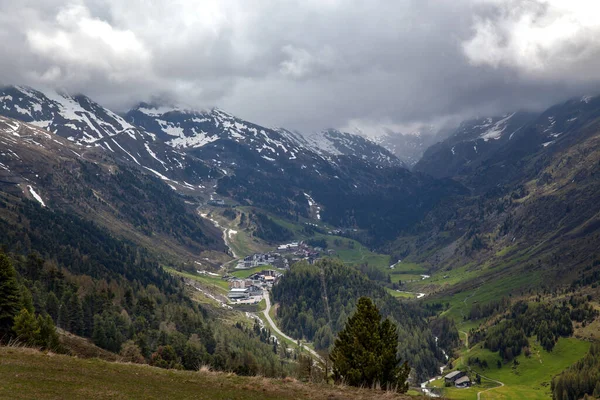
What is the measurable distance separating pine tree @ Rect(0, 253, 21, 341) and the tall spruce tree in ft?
167

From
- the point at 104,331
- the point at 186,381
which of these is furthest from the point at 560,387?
the point at 186,381

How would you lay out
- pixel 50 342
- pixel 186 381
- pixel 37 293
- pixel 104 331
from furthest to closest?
pixel 37 293 → pixel 104 331 → pixel 50 342 → pixel 186 381

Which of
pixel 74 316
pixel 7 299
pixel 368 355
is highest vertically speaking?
pixel 368 355

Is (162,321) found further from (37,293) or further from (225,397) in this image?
(225,397)

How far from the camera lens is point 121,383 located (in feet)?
136

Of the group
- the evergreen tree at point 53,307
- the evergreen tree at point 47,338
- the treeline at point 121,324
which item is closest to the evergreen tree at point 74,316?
the treeline at point 121,324

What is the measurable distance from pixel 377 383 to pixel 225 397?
19691 mm

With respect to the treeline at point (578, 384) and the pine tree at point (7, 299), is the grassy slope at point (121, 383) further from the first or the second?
the treeline at point (578, 384)

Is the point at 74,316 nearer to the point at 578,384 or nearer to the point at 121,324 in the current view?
the point at 121,324

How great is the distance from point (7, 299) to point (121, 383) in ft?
136

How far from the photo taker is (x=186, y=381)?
1786 inches

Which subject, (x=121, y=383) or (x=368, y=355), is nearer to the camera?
(x=121, y=383)

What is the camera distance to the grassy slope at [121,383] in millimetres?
37281

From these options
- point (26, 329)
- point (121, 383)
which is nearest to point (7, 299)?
point (26, 329)
